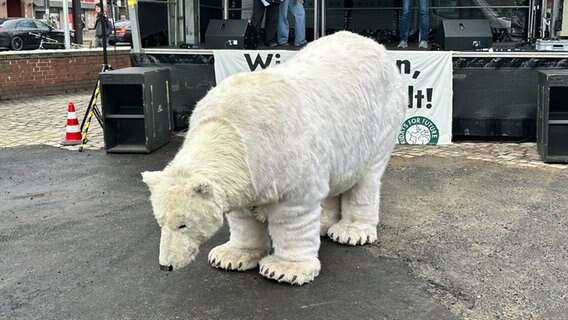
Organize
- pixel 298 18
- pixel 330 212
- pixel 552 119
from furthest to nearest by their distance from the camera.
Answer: pixel 298 18 → pixel 552 119 → pixel 330 212

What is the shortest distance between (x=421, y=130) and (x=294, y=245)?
5365mm

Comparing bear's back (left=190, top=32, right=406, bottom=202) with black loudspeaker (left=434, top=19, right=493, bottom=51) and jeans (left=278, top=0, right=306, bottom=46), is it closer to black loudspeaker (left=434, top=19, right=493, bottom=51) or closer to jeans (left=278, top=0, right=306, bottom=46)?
black loudspeaker (left=434, top=19, right=493, bottom=51)

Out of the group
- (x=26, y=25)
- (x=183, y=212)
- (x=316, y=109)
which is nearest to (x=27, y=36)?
(x=26, y=25)

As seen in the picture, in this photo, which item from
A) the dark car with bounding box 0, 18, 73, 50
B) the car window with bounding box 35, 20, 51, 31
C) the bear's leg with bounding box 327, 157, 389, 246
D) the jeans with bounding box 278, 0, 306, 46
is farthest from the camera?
the car window with bounding box 35, 20, 51, 31

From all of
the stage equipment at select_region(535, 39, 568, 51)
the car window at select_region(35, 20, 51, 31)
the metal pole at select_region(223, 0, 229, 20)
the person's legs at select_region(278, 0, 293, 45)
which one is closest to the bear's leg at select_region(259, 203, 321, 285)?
the stage equipment at select_region(535, 39, 568, 51)

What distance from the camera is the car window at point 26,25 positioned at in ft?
88.3

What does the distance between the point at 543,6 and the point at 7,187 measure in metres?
9.37

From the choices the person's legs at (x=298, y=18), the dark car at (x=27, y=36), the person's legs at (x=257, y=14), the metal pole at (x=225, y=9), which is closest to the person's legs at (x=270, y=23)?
the person's legs at (x=257, y=14)

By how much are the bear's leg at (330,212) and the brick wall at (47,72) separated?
36.2 ft

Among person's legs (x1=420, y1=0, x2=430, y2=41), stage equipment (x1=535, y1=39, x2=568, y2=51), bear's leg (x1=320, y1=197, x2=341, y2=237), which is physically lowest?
bear's leg (x1=320, y1=197, x2=341, y2=237)

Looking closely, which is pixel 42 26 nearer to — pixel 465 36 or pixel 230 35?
pixel 230 35

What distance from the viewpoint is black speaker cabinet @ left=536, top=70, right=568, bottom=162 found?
7461 mm

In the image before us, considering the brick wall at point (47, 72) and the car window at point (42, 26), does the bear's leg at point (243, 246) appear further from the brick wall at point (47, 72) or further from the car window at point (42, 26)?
the car window at point (42, 26)

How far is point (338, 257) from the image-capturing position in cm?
451
